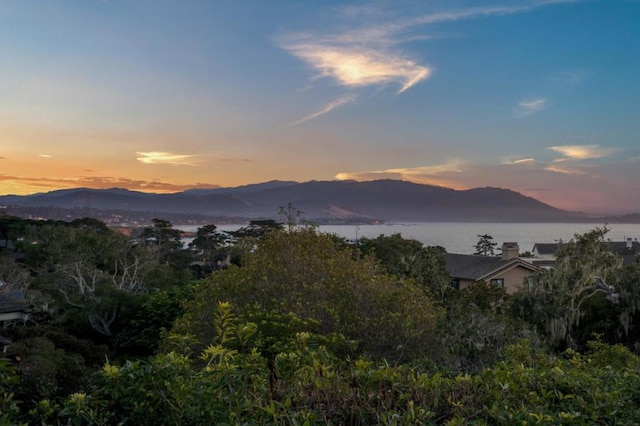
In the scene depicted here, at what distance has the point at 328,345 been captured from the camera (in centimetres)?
820

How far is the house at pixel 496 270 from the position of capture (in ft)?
102

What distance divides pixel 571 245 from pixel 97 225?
164 ft

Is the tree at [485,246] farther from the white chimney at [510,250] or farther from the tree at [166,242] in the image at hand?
the tree at [166,242]

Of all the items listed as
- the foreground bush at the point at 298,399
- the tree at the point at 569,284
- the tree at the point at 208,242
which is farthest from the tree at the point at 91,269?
the tree at the point at 208,242

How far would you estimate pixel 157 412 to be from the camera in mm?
2996

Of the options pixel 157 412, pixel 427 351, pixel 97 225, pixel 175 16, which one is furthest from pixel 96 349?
pixel 97 225

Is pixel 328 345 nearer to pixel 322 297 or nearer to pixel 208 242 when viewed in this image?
pixel 322 297

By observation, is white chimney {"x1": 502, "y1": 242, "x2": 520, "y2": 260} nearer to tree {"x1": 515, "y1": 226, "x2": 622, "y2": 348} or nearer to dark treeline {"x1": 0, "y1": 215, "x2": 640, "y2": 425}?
dark treeline {"x1": 0, "y1": 215, "x2": 640, "y2": 425}

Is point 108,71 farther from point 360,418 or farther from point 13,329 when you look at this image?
point 360,418

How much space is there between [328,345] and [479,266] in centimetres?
2623

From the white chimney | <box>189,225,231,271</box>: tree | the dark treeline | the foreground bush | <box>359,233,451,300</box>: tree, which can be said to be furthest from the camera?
<box>189,225,231,271</box>: tree

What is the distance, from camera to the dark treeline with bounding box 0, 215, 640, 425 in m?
2.95

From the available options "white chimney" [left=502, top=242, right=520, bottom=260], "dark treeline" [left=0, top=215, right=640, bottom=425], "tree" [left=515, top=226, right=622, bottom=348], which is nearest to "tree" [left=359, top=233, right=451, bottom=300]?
"dark treeline" [left=0, top=215, right=640, bottom=425]

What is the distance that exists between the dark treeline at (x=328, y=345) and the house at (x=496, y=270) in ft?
→ 28.9
